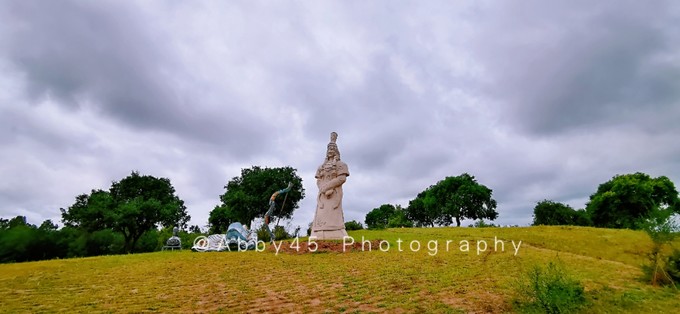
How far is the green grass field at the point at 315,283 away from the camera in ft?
32.3

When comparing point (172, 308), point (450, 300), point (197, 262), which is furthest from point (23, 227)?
point (450, 300)

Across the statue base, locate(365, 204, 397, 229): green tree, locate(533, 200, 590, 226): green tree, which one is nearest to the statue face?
the statue base

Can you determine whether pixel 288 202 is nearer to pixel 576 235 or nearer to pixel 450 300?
pixel 576 235

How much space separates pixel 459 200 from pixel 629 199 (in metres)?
20.7

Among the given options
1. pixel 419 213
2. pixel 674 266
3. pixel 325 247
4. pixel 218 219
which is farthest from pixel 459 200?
pixel 674 266

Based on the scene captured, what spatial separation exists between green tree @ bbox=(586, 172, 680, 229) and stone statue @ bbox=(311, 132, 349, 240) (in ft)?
122

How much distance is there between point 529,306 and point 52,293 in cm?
1337

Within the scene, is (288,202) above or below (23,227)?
above

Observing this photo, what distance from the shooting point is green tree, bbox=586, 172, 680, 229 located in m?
45.2

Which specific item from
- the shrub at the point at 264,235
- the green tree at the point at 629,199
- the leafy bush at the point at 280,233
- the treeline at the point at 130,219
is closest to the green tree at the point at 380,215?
the treeline at the point at 130,219

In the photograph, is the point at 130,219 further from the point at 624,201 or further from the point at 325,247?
the point at 624,201

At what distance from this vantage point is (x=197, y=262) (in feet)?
57.1

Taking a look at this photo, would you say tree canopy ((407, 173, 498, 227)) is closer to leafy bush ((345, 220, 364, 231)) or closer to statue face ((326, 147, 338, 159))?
leafy bush ((345, 220, 364, 231))

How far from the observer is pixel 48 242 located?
84.1ft
